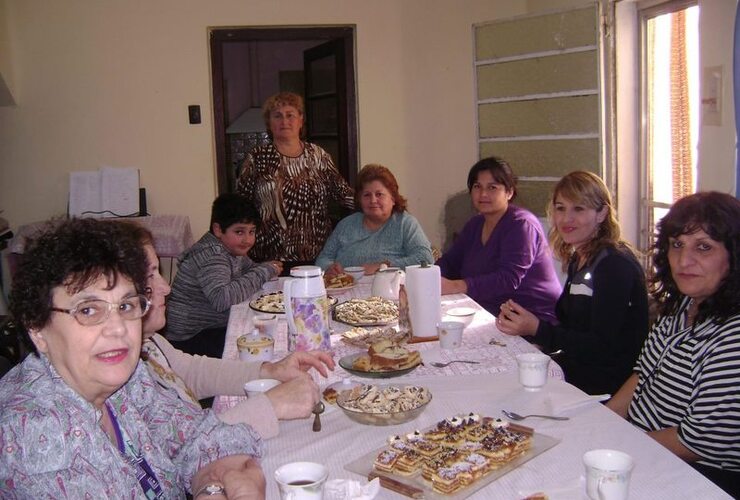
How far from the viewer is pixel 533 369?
169 cm

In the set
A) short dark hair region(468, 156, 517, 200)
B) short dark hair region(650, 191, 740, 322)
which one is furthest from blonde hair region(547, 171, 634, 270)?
short dark hair region(468, 156, 517, 200)

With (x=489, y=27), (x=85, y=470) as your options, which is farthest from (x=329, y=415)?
(x=489, y=27)

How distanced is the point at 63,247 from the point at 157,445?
0.42m

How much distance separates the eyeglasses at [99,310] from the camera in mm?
Answer: 1186

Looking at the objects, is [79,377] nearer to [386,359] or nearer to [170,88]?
[386,359]

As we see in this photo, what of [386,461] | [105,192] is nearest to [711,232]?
[386,461]

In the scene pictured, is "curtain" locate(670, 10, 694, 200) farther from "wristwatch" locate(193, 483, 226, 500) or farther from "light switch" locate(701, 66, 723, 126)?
"wristwatch" locate(193, 483, 226, 500)

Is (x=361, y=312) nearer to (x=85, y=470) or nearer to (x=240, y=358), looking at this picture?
(x=240, y=358)

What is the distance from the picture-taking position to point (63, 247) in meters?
1.20

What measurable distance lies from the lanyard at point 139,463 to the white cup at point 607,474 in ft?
2.39

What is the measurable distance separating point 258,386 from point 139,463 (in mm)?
406

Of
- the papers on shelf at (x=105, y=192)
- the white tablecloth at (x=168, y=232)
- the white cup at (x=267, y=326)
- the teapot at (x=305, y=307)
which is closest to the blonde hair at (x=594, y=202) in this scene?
the teapot at (x=305, y=307)

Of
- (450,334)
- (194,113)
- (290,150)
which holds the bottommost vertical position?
(450,334)

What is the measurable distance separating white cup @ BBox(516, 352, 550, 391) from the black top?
51cm
